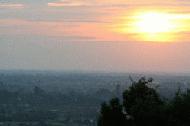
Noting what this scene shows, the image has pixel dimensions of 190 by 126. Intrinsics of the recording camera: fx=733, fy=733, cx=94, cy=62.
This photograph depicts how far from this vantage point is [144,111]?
2619cm

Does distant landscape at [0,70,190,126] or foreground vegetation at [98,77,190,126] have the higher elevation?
foreground vegetation at [98,77,190,126]

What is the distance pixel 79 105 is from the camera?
375 ft

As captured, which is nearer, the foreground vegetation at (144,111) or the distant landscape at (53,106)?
the foreground vegetation at (144,111)

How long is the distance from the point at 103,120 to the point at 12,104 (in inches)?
3689

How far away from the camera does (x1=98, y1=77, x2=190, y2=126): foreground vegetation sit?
25.8 meters

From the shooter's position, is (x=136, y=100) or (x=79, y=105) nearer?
(x=136, y=100)

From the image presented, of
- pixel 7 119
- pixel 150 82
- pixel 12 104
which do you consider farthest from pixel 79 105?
pixel 150 82

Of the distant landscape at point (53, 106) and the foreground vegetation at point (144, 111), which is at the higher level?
the foreground vegetation at point (144, 111)

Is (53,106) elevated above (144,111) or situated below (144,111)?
below

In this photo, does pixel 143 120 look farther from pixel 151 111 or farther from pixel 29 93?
pixel 29 93

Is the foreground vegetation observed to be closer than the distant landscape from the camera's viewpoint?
Yes

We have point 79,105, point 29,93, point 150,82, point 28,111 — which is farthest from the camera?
point 29,93

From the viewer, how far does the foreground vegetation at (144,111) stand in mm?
25837

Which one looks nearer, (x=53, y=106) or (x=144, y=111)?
(x=144, y=111)
